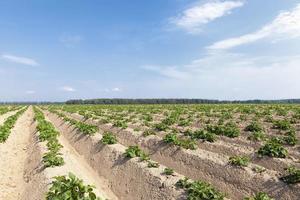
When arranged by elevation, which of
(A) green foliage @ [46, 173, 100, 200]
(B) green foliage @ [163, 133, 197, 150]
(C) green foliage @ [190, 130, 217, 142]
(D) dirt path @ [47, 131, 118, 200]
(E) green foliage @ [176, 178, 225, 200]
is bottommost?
(D) dirt path @ [47, 131, 118, 200]

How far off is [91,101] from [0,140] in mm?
166961

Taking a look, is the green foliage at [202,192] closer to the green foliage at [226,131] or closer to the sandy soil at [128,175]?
the sandy soil at [128,175]

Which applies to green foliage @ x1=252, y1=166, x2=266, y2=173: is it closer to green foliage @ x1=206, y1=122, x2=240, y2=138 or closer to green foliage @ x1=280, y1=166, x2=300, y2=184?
green foliage @ x1=280, y1=166, x2=300, y2=184

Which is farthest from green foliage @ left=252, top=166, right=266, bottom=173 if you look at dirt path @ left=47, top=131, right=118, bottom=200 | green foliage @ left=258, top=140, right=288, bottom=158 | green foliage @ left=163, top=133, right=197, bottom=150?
dirt path @ left=47, top=131, right=118, bottom=200

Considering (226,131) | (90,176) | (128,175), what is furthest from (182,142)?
(90,176)

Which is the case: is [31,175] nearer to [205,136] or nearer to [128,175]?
[128,175]

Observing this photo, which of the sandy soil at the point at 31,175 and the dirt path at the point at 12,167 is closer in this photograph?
the sandy soil at the point at 31,175

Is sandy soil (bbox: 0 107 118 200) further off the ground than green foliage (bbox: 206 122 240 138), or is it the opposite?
green foliage (bbox: 206 122 240 138)

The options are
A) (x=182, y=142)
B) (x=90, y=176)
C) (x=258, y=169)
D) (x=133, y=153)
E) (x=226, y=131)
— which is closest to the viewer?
(x=258, y=169)

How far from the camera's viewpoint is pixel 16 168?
17.9 m

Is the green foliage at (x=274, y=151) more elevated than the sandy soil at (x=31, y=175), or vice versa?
the green foliage at (x=274, y=151)

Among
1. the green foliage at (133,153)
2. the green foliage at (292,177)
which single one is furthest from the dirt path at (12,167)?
the green foliage at (292,177)

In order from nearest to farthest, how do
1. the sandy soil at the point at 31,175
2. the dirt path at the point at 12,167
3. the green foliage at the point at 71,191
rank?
the green foliage at the point at 71,191 → the sandy soil at the point at 31,175 → the dirt path at the point at 12,167

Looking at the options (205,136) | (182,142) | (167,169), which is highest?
(205,136)
